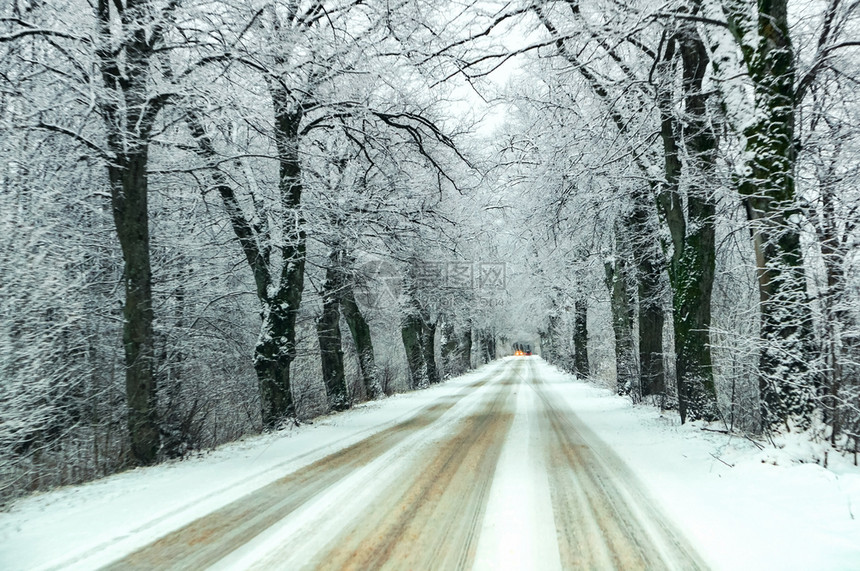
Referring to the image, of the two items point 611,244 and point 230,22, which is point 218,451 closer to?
point 230,22

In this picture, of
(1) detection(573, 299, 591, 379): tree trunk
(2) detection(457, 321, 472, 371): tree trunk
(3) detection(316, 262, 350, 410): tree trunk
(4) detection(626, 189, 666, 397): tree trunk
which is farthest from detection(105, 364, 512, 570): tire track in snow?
(2) detection(457, 321, 472, 371): tree trunk

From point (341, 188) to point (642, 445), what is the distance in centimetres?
934

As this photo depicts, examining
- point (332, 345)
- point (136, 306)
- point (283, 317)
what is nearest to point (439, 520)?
point (136, 306)

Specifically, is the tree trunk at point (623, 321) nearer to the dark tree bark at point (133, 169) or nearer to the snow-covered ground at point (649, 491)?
the snow-covered ground at point (649, 491)

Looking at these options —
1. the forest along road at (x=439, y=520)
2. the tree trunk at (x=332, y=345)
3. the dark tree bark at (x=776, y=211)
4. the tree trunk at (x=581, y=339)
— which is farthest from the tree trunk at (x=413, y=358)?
the dark tree bark at (x=776, y=211)

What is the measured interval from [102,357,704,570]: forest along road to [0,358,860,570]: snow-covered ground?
0.27ft

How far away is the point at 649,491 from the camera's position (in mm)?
5355

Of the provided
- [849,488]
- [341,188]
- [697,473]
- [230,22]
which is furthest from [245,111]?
[849,488]

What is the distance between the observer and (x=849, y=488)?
4363mm

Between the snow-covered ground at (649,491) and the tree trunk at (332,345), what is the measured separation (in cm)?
708

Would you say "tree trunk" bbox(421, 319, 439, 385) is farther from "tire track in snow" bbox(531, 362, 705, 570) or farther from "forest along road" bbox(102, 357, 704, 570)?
"tire track in snow" bbox(531, 362, 705, 570)

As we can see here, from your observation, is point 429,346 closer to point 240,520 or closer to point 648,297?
point 648,297

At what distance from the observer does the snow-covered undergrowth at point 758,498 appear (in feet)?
11.8

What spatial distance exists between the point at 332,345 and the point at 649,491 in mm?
11778
